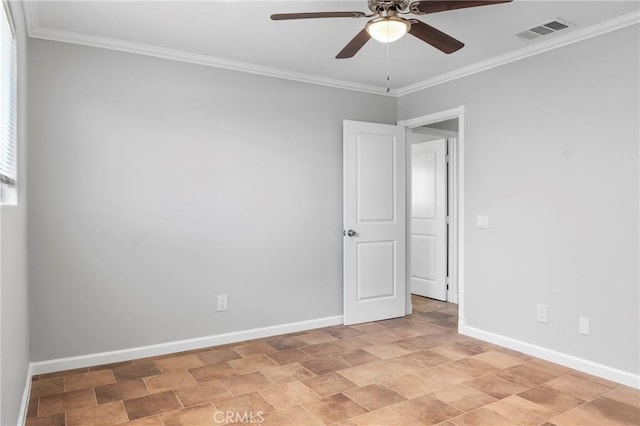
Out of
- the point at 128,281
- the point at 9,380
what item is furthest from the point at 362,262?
the point at 9,380

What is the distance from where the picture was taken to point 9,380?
200 centimetres

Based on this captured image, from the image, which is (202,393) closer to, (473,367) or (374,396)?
(374,396)

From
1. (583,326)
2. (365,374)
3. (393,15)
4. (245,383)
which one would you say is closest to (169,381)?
(245,383)

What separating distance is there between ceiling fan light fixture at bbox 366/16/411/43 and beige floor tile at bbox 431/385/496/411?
2181 mm

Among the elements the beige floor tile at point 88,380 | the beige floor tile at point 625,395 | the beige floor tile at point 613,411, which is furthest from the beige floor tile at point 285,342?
the beige floor tile at point 625,395

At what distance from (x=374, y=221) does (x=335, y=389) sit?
2076mm

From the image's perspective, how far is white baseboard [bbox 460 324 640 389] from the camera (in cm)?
305

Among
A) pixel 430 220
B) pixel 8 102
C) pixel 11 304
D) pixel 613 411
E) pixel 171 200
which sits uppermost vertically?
pixel 8 102

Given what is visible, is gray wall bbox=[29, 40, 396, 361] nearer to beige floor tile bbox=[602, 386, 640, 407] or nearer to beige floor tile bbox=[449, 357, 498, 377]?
beige floor tile bbox=[449, 357, 498, 377]

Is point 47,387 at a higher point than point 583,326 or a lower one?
lower

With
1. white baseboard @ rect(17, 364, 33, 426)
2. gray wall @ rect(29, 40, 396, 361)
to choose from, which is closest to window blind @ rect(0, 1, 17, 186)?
gray wall @ rect(29, 40, 396, 361)

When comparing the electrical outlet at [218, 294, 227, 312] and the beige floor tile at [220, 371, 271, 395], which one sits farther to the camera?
the electrical outlet at [218, 294, 227, 312]

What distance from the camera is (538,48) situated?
355cm

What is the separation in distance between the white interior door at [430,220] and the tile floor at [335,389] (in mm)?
1901
